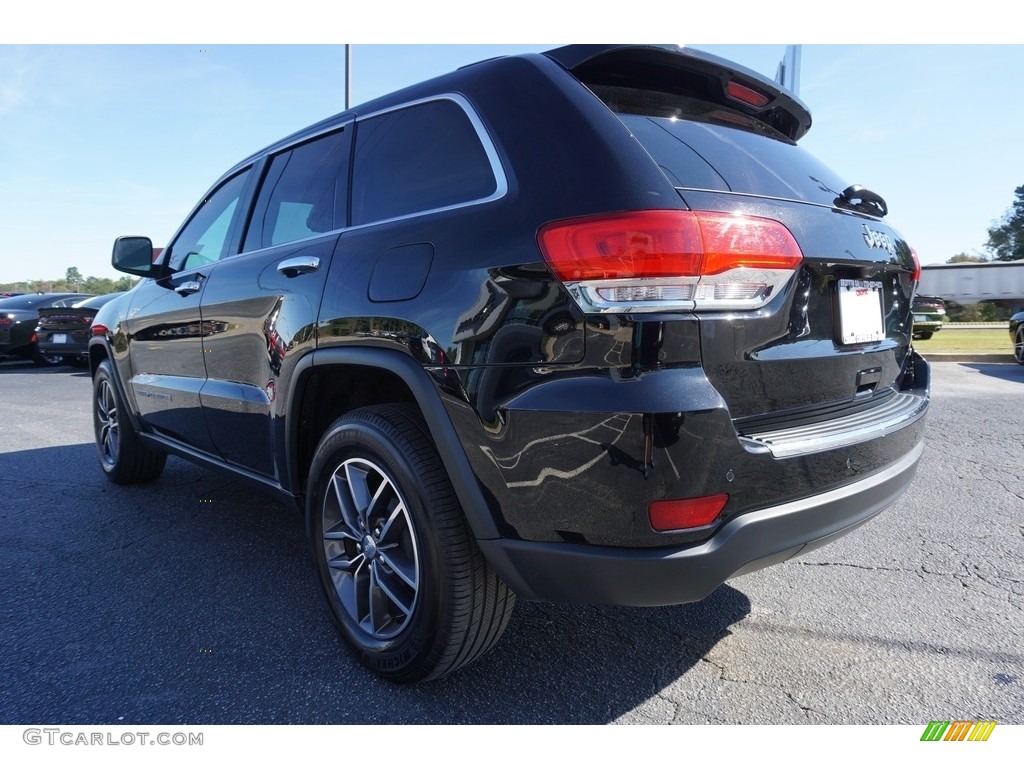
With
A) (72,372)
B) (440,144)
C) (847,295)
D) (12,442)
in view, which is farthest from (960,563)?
(72,372)

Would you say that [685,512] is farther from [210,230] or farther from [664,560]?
[210,230]

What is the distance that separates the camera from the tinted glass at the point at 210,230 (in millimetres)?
3307

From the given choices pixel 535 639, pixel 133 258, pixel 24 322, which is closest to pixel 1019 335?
pixel 535 639

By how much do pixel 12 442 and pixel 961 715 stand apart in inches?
259

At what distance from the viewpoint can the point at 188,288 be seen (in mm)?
3326

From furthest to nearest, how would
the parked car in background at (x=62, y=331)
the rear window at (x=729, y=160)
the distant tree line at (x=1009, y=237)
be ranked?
1. the distant tree line at (x=1009, y=237)
2. the parked car in background at (x=62, y=331)
3. the rear window at (x=729, y=160)

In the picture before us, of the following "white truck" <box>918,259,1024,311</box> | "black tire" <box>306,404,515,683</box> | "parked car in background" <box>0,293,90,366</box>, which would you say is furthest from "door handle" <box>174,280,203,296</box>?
"white truck" <box>918,259,1024,311</box>

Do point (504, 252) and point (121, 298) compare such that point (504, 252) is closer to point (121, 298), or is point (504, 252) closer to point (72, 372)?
point (121, 298)

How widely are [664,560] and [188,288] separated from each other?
271 centimetres

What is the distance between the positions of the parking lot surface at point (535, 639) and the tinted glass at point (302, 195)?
1.43m

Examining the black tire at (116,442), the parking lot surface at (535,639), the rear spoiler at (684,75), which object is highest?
the rear spoiler at (684,75)

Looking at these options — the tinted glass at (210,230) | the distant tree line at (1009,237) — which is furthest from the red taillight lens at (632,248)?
the distant tree line at (1009,237)

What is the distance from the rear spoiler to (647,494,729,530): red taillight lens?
1.22 meters

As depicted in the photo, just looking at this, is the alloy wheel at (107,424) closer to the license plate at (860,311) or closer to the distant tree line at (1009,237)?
the license plate at (860,311)
